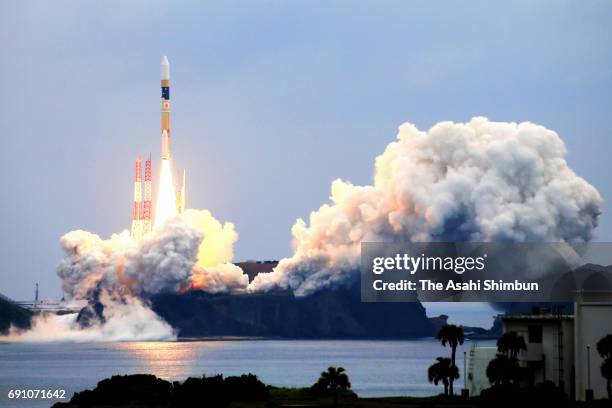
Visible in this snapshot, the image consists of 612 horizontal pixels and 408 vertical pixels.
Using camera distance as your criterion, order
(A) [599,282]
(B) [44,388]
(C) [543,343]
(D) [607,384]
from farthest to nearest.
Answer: (B) [44,388] → (A) [599,282] → (C) [543,343] → (D) [607,384]

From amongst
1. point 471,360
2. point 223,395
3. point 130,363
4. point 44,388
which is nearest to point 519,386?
point 471,360

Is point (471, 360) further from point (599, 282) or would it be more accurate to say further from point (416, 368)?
point (416, 368)

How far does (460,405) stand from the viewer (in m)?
82.0

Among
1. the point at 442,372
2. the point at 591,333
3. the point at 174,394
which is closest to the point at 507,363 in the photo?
the point at 591,333

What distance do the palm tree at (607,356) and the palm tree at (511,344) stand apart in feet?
17.6

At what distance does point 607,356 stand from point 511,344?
575cm

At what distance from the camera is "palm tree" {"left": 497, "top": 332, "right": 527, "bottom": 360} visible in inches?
3216

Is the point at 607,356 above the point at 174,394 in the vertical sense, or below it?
above

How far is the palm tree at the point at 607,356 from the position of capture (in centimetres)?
7625

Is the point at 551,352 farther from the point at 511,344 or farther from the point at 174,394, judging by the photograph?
the point at 174,394

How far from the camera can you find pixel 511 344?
8169 cm

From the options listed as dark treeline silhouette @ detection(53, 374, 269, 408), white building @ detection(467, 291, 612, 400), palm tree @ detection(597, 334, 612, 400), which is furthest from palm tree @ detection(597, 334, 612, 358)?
dark treeline silhouette @ detection(53, 374, 269, 408)

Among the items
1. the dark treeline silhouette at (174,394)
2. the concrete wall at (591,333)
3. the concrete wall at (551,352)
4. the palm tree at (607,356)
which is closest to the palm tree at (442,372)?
the concrete wall at (551,352)

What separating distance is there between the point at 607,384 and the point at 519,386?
452 cm
